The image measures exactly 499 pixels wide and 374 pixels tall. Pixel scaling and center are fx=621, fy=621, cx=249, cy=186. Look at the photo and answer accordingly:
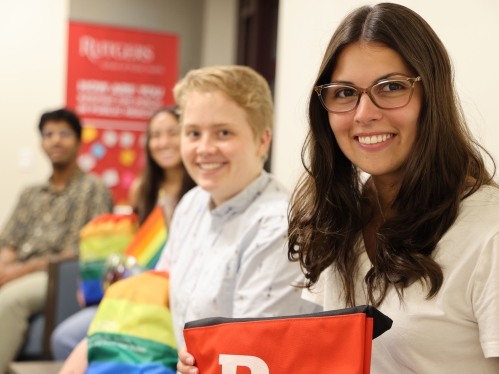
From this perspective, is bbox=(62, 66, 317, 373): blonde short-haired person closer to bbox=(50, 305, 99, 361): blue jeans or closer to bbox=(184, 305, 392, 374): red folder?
bbox=(184, 305, 392, 374): red folder

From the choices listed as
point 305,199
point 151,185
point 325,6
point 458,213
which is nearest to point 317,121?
point 305,199

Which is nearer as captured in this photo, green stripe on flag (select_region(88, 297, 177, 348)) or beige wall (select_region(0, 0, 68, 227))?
green stripe on flag (select_region(88, 297, 177, 348))

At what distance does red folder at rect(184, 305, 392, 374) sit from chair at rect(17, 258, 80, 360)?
2122 millimetres

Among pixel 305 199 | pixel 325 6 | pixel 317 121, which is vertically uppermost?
pixel 325 6

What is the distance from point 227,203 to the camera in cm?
199

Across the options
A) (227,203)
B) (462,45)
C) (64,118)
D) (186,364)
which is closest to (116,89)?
(64,118)

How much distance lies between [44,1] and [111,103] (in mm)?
1051

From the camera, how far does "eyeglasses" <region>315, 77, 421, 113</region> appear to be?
48.3 inches

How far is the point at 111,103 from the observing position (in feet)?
18.9

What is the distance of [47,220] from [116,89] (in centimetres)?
221

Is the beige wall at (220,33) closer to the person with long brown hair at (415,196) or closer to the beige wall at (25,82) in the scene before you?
the beige wall at (25,82)

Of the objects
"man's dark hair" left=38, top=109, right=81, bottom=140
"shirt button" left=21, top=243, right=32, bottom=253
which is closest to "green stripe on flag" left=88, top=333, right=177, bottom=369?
"shirt button" left=21, top=243, right=32, bottom=253

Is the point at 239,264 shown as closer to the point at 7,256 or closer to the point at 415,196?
the point at 415,196

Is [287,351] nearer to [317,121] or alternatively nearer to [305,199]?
[305,199]
